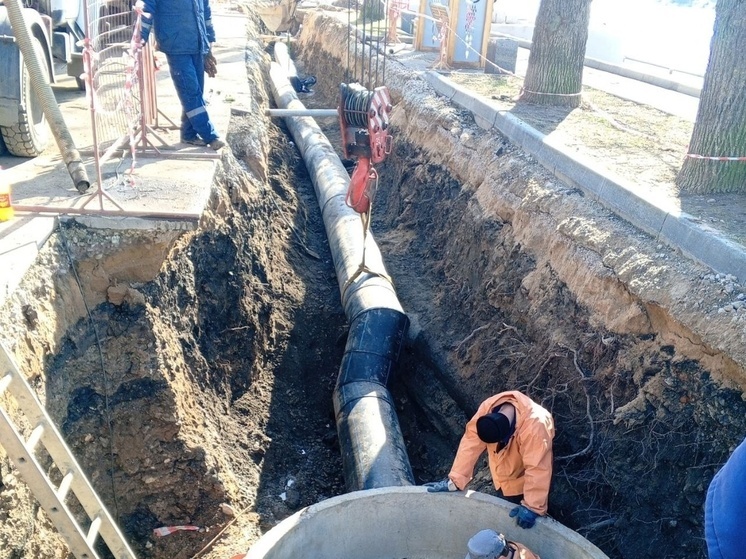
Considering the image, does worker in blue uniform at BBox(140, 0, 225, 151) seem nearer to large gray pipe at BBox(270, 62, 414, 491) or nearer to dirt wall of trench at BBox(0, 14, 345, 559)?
dirt wall of trench at BBox(0, 14, 345, 559)

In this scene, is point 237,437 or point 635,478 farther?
point 237,437

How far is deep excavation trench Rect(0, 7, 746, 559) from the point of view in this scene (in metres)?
4.26

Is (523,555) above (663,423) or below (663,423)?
below

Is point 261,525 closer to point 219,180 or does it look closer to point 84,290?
point 84,290

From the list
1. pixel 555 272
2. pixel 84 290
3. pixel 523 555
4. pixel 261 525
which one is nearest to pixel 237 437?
pixel 261 525

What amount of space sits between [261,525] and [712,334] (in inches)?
135

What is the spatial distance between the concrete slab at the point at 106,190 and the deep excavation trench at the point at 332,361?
0.15 metres

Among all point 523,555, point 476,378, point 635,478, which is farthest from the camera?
point 476,378

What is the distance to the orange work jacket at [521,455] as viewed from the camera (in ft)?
14.5

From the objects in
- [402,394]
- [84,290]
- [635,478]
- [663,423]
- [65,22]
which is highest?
[65,22]

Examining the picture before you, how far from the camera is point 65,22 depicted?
27.3 ft

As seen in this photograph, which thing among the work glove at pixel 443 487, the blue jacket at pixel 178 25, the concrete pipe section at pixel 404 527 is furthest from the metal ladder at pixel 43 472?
the blue jacket at pixel 178 25

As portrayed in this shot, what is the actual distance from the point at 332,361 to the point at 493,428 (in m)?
3.22

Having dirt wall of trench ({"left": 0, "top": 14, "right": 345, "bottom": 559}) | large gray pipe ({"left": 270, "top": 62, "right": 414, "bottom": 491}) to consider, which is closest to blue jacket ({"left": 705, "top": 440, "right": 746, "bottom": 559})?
dirt wall of trench ({"left": 0, "top": 14, "right": 345, "bottom": 559})
